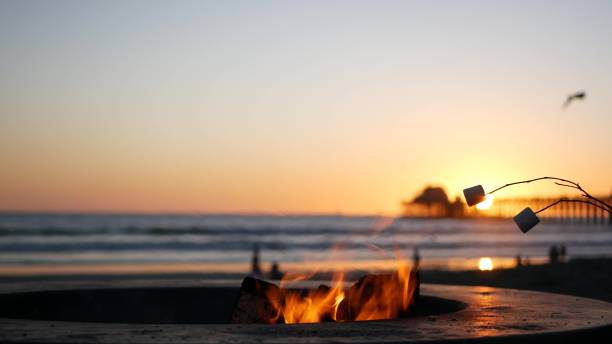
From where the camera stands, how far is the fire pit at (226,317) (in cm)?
475

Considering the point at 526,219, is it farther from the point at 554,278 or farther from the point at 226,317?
the point at 554,278

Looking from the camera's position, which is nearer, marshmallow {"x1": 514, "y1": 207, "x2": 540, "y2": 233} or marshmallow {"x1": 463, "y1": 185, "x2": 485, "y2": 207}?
marshmallow {"x1": 514, "y1": 207, "x2": 540, "y2": 233}

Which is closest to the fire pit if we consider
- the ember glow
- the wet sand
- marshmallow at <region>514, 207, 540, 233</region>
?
the ember glow

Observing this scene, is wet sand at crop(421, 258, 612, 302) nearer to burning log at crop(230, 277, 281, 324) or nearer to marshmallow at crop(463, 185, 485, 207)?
marshmallow at crop(463, 185, 485, 207)

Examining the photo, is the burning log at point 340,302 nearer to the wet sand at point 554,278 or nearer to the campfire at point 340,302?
the campfire at point 340,302

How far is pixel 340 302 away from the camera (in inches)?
275

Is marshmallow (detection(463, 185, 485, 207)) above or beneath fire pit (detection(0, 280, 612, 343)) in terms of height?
above

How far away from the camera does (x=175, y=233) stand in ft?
190

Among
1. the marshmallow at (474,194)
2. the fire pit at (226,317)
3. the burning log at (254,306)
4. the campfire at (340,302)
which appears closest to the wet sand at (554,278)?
the fire pit at (226,317)

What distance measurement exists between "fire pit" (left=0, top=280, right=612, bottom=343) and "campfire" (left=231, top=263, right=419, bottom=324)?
48 cm

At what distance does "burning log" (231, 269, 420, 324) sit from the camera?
643 centimetres

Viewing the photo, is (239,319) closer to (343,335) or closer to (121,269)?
(343,335)

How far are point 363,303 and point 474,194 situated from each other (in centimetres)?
129

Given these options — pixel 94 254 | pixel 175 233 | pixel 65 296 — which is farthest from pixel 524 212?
pixel 175 233
